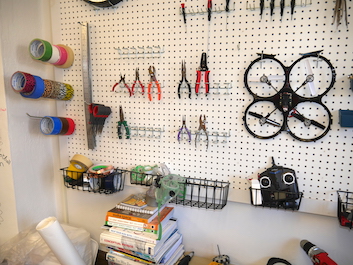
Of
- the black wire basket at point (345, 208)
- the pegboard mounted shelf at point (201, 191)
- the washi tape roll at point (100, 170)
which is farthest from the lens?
the washi tape roll at point (100, 170)

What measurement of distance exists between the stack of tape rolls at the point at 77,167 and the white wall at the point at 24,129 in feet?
0.66

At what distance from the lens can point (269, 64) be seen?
3.57 feet

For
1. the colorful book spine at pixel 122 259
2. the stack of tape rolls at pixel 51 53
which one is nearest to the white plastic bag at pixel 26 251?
the colorful book spine at pixel 122 259

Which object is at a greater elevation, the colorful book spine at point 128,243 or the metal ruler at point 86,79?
the metal ruler at point 86,79

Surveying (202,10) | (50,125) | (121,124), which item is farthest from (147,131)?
(202,10)

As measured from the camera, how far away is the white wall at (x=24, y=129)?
4.18 ft

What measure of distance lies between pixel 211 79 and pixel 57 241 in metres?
1.00

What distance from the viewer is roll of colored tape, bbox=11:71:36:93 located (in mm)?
1186

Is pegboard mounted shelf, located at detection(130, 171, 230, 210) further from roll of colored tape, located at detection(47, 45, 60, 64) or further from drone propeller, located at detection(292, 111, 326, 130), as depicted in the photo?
roll of colored tape, located at detection(47, 45, 60, 64)

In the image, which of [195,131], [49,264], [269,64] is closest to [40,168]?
[49,264]

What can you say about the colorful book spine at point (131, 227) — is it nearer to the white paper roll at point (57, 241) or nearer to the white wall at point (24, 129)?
the white paper roll at point (57, 241)

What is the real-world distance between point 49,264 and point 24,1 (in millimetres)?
1351

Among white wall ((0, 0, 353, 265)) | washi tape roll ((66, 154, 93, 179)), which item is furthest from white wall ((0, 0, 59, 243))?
washi tape roll ((66, 154, 93, 179))

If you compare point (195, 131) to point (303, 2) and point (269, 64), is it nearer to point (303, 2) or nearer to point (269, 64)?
point (269, 64)
